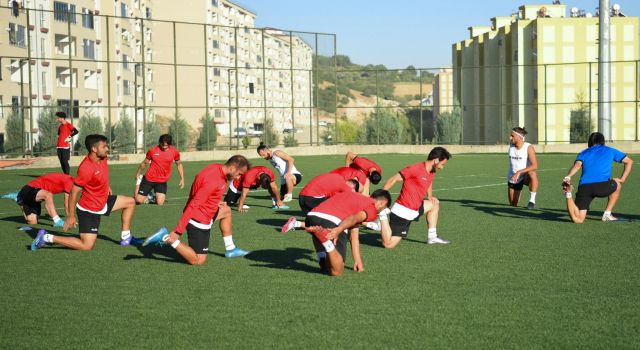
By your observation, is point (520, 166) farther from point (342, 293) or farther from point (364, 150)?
point (364, 150)

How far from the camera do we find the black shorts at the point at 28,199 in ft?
47.5

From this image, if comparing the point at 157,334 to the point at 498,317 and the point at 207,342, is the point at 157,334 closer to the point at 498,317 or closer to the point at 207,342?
the point at 207,342

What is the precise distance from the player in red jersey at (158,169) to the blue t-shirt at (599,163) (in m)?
8.63

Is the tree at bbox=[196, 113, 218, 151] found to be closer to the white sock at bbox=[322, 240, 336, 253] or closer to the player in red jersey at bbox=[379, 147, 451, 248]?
the player in red jersey at bbox=[379, 147, 451, 248]

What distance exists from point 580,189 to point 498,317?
776cm

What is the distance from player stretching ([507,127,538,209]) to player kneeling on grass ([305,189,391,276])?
799 centimetres

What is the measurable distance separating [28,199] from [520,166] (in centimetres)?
981

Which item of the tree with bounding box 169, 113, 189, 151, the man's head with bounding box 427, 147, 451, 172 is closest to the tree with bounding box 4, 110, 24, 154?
the tree with bounding box 169, 113, 189, 151

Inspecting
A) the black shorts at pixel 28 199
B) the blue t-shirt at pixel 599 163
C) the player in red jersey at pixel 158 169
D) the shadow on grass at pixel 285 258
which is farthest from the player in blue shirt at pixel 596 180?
the black shorts at pixel 28 199

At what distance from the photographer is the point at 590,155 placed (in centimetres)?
1457

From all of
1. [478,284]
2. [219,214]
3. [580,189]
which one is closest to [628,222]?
A: [580,189]

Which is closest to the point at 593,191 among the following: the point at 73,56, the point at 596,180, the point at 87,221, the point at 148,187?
the point at 596,180

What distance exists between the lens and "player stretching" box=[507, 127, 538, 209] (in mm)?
17047

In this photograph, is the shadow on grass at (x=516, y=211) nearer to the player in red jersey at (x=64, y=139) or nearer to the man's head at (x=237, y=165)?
the man's head at (x=237, y=165)
